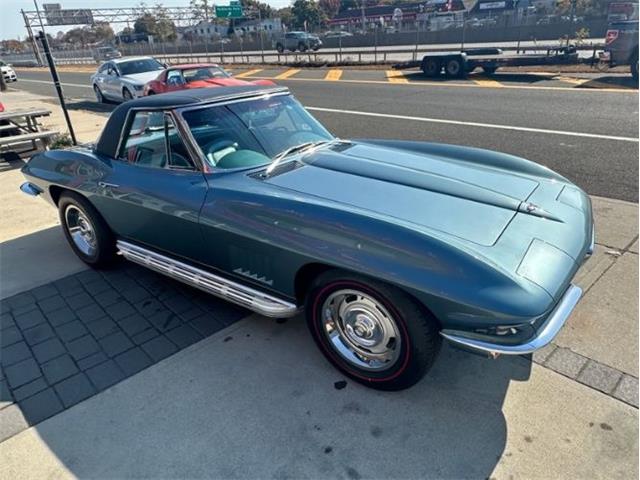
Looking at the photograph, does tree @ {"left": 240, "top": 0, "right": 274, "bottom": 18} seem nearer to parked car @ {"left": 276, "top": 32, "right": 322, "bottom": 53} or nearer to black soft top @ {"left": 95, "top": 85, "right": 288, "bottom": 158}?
parked car @ {"left": 276, "top": 32, "right": 322, "bottom": 53}

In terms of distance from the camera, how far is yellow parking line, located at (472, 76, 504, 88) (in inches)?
546

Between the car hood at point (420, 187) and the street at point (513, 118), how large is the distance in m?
3.05

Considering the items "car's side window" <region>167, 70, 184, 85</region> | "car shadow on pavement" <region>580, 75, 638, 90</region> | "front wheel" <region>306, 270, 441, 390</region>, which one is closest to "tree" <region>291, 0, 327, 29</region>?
"car shadow on pavement" <region>580, 75, 638, 90</region>

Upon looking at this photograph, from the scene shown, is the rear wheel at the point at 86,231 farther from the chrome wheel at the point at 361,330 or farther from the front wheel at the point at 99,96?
the front wheel at the point at 99,96

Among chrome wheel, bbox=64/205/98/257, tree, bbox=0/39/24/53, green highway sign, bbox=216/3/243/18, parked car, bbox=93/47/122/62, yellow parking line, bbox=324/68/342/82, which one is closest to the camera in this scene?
chrome wheel, bbox=64/205/98/257

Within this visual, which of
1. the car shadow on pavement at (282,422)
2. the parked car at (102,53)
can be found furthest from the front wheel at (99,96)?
the parked car at (102,53)

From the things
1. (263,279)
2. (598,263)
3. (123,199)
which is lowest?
(598,263)

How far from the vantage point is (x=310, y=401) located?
2473 millimetres

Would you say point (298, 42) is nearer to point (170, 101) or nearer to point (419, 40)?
point (419, 40)

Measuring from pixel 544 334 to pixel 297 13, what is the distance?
298ft

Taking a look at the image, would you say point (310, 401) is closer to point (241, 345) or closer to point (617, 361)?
point (241, 345)

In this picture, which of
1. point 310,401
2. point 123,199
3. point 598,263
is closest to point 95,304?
point 123,199

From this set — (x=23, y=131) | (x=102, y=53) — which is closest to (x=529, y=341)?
(x=23, y=131)

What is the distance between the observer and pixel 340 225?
2312 millimetres
